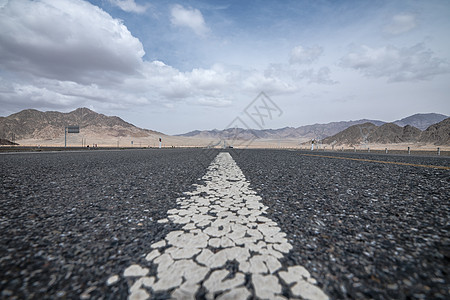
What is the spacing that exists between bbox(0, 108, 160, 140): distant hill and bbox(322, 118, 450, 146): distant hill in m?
113

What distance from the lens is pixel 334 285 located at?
66.5 inches

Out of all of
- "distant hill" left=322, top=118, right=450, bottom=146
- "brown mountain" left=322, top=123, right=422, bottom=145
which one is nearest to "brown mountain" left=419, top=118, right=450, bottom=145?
"distant hill" left=322, top=118, right=450, bottom=146

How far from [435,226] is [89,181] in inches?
318

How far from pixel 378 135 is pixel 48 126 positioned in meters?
168

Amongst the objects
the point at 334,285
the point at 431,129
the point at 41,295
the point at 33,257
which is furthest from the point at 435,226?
the point at 431,129

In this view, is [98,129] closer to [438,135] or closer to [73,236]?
[73,236]

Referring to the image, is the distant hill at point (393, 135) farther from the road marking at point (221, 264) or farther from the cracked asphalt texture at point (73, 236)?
the cracked asphalt texture at point (73, 236)

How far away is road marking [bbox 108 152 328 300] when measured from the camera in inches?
64.0

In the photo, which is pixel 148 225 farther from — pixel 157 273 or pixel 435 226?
pixel 435 226

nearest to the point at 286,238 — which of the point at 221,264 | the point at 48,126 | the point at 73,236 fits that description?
the point at 221,264

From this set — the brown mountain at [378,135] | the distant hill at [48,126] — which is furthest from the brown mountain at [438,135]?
the distant hill at [48,126]

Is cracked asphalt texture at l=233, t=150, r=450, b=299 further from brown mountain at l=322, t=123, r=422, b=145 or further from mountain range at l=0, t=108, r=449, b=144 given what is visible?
brown mountain at l=322, t=123, r=422, b=145

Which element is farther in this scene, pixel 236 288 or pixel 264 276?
pixel 264 276

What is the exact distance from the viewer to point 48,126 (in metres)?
112
